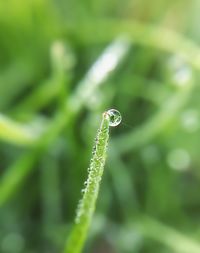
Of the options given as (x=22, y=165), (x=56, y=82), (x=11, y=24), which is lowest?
(x=22, y=165)

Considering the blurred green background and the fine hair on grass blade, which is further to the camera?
the blurred green background

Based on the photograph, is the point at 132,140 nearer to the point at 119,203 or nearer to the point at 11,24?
the point at 119,203

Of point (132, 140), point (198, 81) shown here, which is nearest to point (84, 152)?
point (132, 140)

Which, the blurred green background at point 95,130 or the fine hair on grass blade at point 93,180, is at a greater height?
the blurred green background at point 95,130

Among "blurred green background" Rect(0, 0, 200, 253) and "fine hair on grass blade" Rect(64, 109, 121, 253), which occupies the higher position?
"blurred green background" Rect(0, 0, 200, 253)
